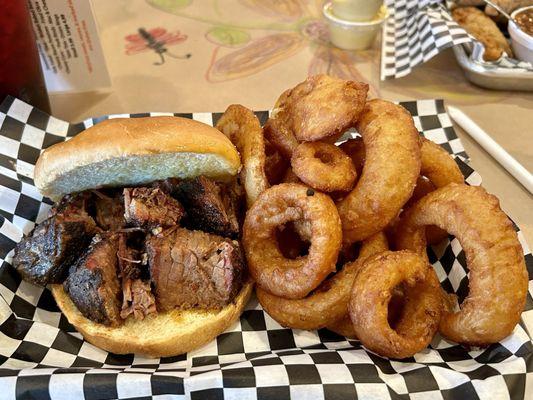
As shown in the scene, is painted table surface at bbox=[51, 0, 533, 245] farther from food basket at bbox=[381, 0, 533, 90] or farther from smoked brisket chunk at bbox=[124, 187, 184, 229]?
smoked brisket chunk at bbox=[124, 187, 184, 229]

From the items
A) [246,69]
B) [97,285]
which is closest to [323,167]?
[97,285]

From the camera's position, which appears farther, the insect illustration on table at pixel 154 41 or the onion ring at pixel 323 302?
the insect illustration on table at pixel 154 41

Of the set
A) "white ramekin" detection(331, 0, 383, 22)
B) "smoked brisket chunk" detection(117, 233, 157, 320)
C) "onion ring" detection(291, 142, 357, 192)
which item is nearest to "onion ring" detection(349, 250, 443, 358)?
"onion ring" detection(291, 142, 357, 192)

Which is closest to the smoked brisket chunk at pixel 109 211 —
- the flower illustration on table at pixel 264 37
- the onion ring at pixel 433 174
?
the onion ring at pixel 433 174

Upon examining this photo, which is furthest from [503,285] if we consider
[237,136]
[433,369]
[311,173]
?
[237,136]

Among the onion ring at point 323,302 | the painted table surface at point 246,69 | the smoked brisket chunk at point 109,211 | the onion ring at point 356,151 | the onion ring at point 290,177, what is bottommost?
the painted table surface at point 246,69

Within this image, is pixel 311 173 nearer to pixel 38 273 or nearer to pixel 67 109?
pixel 38 273

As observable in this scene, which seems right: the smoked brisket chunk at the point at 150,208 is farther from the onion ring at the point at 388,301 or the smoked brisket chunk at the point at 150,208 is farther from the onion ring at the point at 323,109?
the onion ring at the point at 388,301

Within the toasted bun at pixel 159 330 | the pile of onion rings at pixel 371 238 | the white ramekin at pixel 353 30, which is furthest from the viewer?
the white ramekin at pixel 353 30
